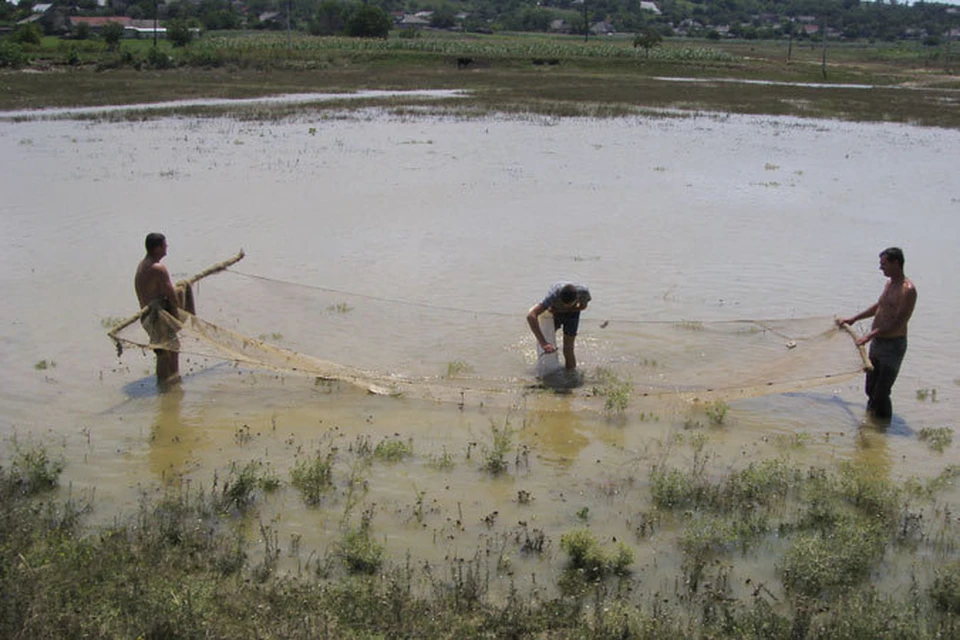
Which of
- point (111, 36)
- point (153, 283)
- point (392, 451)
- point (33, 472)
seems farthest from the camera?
point (111, 36)

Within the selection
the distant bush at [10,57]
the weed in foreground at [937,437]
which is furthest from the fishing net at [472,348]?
the distant bush at [10,57]

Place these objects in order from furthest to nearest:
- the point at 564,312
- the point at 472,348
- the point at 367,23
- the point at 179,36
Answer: the point at 367,23 < the point at 179,36 < the point at 472,348 < the point at 564,312

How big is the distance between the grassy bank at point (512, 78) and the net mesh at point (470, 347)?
24557 millimetres

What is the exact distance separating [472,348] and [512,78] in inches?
1695

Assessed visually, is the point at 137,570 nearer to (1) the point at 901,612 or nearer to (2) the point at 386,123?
(1) the point at 901,612

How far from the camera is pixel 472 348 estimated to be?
936 centimetres

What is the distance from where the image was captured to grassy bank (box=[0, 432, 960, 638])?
4.83m

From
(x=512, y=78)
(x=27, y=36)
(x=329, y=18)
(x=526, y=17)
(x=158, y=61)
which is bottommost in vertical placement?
(x=512, y=78)

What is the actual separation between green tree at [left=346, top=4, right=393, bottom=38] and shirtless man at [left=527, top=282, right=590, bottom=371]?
83.2 metres

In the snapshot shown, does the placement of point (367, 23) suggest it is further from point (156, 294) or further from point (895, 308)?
point (895, 308)

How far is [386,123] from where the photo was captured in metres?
29.0

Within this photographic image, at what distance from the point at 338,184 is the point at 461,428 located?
1178cm

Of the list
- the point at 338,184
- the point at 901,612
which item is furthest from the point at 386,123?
the point at 901,612

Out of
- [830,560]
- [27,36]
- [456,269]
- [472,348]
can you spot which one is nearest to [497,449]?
[472,348]
